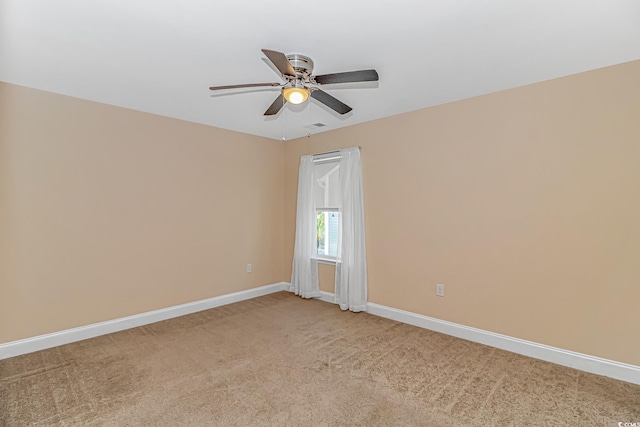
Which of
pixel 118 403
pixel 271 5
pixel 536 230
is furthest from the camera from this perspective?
pixel 536 230

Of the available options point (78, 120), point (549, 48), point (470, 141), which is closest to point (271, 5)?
point (549, 48)

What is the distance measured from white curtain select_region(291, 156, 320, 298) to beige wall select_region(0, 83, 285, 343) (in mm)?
704

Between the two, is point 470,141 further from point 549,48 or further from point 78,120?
point 78,120

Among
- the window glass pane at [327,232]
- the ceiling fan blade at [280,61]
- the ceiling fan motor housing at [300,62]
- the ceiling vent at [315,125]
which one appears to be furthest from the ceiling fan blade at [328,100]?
the window glass pane at [327,232]

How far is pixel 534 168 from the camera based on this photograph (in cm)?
293

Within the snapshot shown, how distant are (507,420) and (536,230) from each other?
171 cm

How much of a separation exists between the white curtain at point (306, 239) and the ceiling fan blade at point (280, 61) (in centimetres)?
280

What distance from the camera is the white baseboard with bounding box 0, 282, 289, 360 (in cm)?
292

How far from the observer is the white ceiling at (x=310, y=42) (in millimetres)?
1872

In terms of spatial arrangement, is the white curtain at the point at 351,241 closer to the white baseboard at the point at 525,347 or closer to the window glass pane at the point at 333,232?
the window glass pane at the point at 333,232

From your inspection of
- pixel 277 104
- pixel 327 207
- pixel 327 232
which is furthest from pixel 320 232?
pixel 277 104

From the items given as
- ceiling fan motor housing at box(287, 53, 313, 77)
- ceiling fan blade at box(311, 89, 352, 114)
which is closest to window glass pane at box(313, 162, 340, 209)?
ceiling fan blade at box(311, 89, 352, 114)

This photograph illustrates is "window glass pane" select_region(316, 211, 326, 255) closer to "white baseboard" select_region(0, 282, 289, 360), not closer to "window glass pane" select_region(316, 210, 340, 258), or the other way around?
"window glass pane" select_region(316, 210, 340, 258)

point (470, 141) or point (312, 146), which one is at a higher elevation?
point (312, 146)
